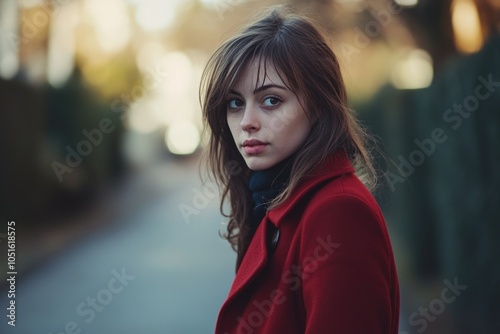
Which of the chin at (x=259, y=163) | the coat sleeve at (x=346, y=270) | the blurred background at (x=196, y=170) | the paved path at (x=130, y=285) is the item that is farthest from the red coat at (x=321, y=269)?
the paved path at (x=130, y=285)

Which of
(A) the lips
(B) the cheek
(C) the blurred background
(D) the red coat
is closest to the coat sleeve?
(D) the red coat

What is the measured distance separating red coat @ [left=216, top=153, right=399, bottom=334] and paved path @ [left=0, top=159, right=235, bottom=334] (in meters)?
2.32

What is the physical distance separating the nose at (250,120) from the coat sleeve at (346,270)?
386 millimetres

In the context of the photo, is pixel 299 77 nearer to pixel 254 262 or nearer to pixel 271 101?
pixel 271 101

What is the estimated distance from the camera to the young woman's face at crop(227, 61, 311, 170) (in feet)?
6.61

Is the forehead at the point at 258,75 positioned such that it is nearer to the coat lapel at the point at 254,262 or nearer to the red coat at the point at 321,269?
the red coat at the point at 321,269

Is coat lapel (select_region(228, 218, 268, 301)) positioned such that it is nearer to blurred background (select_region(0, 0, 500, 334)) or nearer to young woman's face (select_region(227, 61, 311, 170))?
young woman's face (select_region(227, 61, 311, 170))

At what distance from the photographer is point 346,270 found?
1.68m

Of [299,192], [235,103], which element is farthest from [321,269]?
[235,103]

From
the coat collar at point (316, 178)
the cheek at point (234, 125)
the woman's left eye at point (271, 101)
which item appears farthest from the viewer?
the cheek at point (234, 125)

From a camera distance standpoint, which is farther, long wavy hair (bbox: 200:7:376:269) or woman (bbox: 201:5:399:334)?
long wavy hair (bbox: 200:7:376:269)

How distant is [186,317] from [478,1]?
14.6 ft

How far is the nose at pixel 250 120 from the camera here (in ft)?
6.66

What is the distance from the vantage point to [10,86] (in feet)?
36.2
